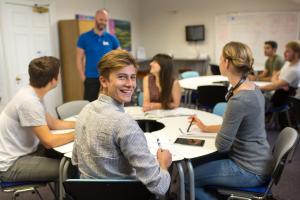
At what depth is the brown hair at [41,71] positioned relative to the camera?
193 cm

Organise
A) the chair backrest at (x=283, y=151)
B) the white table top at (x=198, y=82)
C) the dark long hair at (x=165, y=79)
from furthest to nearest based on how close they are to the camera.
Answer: the white table top at (x=198, y=82) < the dark long hair at (x=165, y=79) < the chair backrest at (x=283, y=151)

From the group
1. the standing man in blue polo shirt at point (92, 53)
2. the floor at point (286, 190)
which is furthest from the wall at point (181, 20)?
the floor at point (286, 190)

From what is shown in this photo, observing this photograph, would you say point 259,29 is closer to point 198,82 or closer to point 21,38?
point 198,82

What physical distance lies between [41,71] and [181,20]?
5.98 m

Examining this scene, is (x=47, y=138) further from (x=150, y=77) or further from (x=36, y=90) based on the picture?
(x=150, y=77)

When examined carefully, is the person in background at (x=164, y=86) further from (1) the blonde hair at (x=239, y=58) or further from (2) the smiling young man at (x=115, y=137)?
(2) the smiling young man at (x=115, y=137)

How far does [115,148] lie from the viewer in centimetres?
124

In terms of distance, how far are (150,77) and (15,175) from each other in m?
1.57

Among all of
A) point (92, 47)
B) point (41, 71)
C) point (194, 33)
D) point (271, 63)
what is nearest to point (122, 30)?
point (194, 33)

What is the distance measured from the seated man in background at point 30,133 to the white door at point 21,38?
245 cm

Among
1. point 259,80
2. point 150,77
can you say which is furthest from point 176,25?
point 150,77

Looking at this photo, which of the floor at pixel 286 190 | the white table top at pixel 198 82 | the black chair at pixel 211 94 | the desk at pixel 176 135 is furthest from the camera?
the white table top at pixel 198 82

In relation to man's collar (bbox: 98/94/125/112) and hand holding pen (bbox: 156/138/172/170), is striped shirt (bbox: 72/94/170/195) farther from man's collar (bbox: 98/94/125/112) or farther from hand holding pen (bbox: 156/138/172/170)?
hand holding pen (bbox: 156/138/172/170)

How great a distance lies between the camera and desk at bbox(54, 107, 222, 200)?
1.73 metres
